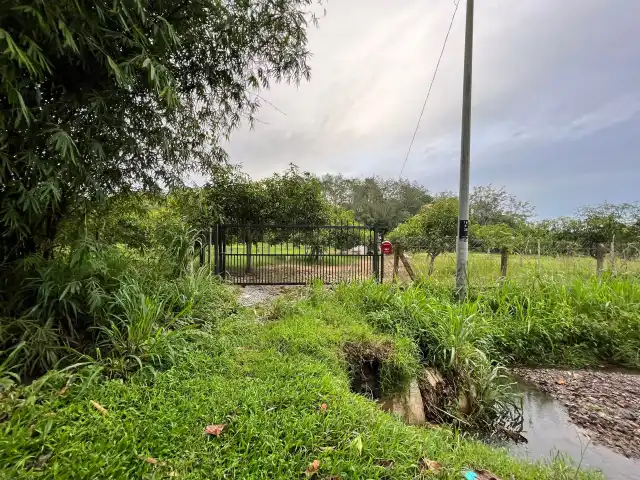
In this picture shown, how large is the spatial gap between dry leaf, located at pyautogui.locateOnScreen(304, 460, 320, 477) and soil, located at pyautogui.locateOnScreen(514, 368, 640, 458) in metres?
2.49

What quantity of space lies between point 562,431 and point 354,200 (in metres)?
22.7

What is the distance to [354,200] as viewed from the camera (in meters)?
25.0

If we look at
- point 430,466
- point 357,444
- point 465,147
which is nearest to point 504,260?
point 465,147

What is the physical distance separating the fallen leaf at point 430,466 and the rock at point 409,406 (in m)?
0.96

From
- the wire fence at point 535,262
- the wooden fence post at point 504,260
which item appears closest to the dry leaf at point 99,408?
the wire fence at point 535,262

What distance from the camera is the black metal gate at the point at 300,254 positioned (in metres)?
5.82

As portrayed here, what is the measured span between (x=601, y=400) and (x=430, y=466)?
8.81 feet

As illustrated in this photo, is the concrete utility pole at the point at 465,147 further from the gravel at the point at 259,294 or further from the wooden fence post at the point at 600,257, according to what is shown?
the wooden fence post at the point at 600,257

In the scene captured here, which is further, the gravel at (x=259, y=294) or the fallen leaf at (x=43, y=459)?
the gravel at (x=259, y=294)

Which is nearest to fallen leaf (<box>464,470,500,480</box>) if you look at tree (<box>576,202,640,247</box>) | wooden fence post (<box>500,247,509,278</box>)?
wooden fence post (<box>500,247,509,278</box>)

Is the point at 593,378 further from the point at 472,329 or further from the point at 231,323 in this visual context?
the point at 231,323

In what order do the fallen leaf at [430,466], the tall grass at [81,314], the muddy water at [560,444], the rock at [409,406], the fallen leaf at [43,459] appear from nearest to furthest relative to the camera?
1. the fallen leaf at [43,459]
2. the fallen leaf at [430,466]
3. the tall grass at [81,314]
4. the muddy water at [560,444]
5. the rock at [409,406]

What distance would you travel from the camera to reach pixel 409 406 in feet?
8.70

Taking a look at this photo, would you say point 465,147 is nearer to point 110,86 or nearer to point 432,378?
point 432,378
